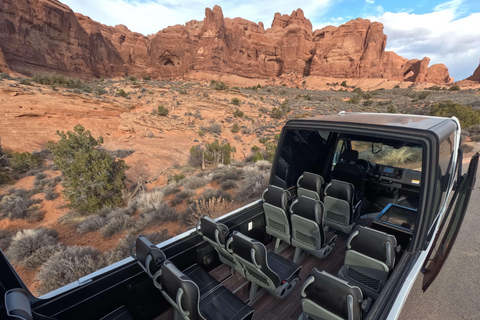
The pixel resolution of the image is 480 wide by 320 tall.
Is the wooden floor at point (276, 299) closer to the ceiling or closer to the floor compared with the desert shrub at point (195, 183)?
closer to the ceiling

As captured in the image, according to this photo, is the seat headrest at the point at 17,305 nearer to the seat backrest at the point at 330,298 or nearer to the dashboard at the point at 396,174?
the seat backrest at the point at 330,298

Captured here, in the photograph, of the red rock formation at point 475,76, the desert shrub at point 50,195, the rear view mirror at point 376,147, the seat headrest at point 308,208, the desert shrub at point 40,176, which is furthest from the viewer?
the red rock formation at point 475,76

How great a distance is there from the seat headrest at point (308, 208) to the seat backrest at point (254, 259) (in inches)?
39.9

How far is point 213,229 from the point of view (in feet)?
8.67

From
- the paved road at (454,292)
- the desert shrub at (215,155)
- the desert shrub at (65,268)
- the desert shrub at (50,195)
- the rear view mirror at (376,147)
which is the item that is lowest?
the desert shrub at (50,195)

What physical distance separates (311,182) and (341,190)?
1.83 ft

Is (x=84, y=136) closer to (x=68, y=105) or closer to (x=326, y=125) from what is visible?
(x=326, y=125)

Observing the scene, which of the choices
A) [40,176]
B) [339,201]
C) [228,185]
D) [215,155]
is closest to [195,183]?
[228,185]

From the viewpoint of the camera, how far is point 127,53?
56.8 meters

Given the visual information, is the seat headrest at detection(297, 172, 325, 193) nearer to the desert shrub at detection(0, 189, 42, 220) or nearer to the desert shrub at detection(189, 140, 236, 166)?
the desert shrub at detection(0, 189, 42, 220)

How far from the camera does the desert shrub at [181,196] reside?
7520 mm

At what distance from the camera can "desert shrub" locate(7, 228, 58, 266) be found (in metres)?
4.91

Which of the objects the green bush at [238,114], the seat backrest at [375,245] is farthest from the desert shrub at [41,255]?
the green bush at [238,114]

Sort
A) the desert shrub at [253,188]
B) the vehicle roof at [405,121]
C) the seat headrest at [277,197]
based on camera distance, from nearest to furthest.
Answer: the vehicle roof at [405,121]
the seat headrest at [277,197]
the desert shrub at [253,188]
